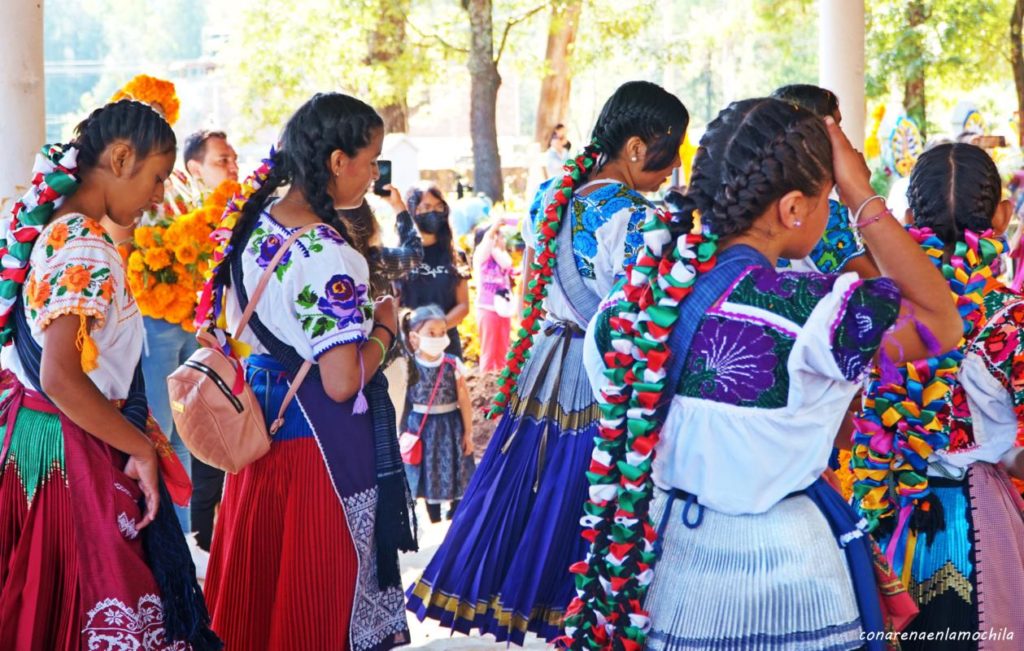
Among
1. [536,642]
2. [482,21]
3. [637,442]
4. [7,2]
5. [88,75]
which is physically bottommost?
[536,642]

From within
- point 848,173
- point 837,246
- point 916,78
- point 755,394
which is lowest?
point 755,394

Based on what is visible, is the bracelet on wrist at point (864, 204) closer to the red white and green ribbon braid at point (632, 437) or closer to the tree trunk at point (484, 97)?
the red white and green ribbon braid at point (632, 437)

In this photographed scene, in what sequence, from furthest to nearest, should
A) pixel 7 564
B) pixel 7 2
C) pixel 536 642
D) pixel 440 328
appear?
pixel 440 328, pixel 536 642, pixel 7 2, pixel 7 564

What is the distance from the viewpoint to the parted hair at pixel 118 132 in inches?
130

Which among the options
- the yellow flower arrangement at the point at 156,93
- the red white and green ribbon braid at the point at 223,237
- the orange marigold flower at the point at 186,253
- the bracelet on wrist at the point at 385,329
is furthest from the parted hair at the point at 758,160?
the yellow flower arrangement at the point at 156,93

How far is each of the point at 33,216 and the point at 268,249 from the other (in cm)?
65

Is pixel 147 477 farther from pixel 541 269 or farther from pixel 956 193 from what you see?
pixel 956 193

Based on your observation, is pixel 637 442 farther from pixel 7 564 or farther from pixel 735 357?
pixel 7 564

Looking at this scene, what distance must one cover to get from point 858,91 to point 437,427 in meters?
3.23

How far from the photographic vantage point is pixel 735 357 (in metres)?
2.39

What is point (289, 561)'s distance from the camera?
3.51 metres

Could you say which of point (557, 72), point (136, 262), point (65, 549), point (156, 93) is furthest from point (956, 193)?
point (557, 72)

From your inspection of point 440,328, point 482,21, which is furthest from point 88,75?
point 440,328

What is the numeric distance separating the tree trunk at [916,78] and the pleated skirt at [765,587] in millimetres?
17836
